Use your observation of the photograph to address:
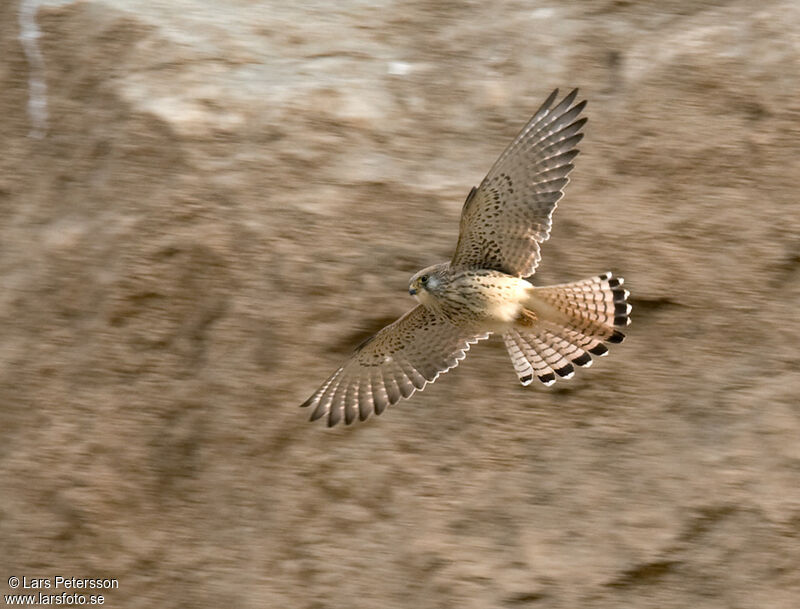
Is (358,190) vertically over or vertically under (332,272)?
over

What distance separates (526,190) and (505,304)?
0.50m

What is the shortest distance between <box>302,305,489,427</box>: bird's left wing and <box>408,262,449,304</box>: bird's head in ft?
0.64

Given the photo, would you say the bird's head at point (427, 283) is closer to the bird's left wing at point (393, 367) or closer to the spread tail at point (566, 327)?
the bird's left wing at point (393, 367)

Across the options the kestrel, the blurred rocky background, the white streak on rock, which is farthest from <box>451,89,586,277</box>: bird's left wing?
the white streak on rock

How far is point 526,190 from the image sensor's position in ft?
14.7

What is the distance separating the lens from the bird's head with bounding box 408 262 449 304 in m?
4.58

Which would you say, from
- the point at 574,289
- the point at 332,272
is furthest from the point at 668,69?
the point at 332,272

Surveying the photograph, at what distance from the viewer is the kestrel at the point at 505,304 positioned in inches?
175

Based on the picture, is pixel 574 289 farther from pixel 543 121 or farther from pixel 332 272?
pixel 332 272

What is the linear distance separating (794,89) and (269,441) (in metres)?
2.93

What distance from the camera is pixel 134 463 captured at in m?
5.12

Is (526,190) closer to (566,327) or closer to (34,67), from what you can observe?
(566,327)

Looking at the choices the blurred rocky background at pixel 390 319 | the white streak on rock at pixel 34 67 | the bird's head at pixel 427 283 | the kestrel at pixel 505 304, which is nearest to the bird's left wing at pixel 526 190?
the kestrel at pixel 505 304

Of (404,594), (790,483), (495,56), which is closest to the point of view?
(790,483)
